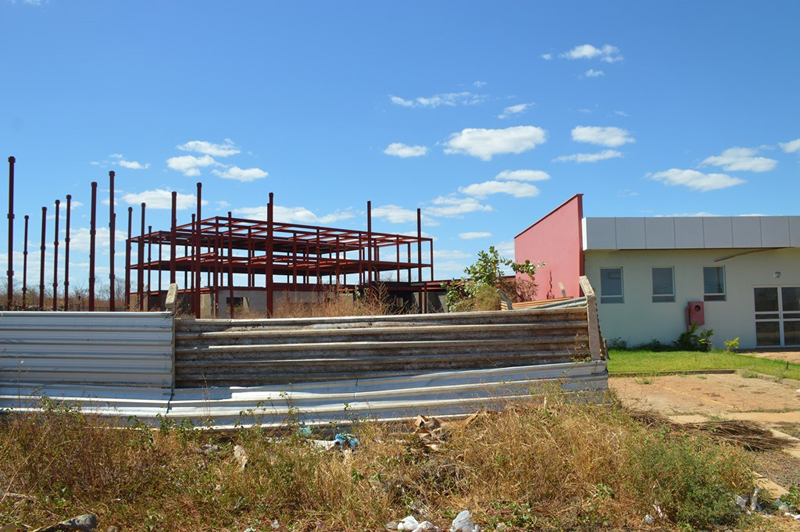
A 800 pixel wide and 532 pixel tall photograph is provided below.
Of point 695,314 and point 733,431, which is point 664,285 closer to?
point 695,314

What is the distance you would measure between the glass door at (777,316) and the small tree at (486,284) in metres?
6.58

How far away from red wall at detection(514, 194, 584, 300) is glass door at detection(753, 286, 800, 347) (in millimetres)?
5590

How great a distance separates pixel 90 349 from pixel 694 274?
16.1 metres

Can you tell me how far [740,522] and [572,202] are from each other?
526 inches

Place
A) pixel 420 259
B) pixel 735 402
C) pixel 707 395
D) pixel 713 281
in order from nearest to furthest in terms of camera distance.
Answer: pixel 735 402
pixel 707 395
pixel 713 281
pixel 420 259

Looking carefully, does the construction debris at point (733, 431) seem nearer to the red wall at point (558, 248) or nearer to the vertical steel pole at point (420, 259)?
the red wall at point (558, 248)

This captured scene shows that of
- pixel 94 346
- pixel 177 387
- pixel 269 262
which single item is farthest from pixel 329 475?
pixel 269 262

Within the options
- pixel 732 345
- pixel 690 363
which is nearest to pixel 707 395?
pixel 690 363

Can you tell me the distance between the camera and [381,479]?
16.1 feet

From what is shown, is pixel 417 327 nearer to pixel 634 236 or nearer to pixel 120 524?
pixel 120 524

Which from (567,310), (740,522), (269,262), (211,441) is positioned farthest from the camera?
(269,262)

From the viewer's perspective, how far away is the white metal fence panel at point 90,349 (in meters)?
6.77

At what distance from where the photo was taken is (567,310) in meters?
7.20

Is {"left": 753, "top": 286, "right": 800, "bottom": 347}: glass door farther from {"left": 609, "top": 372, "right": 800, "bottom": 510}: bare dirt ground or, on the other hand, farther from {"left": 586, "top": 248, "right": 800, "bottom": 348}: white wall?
{"left": 609, "top": 372, "right": 800, "bottom": 510}: bare dirt ground
